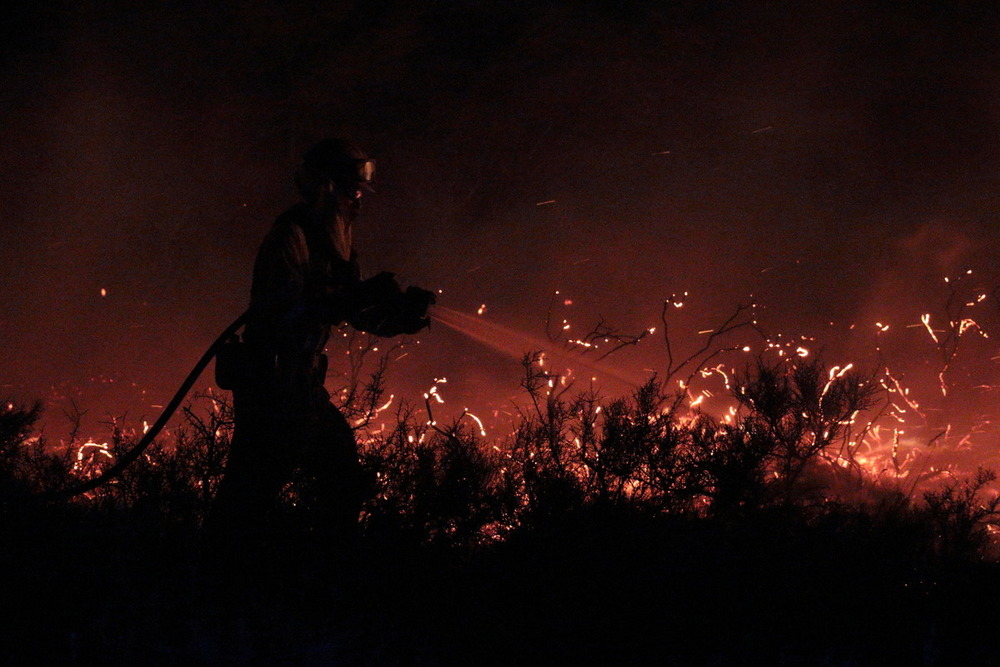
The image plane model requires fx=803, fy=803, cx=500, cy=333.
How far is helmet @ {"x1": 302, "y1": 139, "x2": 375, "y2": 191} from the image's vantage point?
13.1 feet

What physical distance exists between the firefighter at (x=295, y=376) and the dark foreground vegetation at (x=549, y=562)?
0.63ft

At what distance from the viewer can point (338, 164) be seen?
3.98m

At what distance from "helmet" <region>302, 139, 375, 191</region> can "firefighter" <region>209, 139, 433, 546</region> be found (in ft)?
0.77

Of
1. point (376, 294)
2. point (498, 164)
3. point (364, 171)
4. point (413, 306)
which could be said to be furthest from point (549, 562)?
point (498, 164)

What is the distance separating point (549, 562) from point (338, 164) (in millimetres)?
2152

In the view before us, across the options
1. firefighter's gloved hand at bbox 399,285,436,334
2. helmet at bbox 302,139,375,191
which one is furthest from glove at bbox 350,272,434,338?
helmet at bbox 302,139,375,191

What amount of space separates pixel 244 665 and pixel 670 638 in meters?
1.70

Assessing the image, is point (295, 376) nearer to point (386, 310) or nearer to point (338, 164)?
point (386, 310)

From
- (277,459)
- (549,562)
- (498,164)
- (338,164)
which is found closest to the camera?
(549,562)

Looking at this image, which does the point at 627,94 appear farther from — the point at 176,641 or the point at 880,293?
the point at 176,641

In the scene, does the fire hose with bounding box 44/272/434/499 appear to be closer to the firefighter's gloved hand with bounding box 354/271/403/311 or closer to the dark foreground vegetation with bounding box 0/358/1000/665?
the firefighter's gloved hand with bounding box 354/271/403/311

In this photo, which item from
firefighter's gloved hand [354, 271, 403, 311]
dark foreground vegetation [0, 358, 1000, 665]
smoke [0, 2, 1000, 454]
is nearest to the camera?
dark foreground vegetation [0, 358, 1000, 665]

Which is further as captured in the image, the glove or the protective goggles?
the protective goggles

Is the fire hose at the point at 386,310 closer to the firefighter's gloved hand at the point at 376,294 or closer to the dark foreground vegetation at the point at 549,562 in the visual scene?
the firefighter's gloved hand at the point at 376,294
